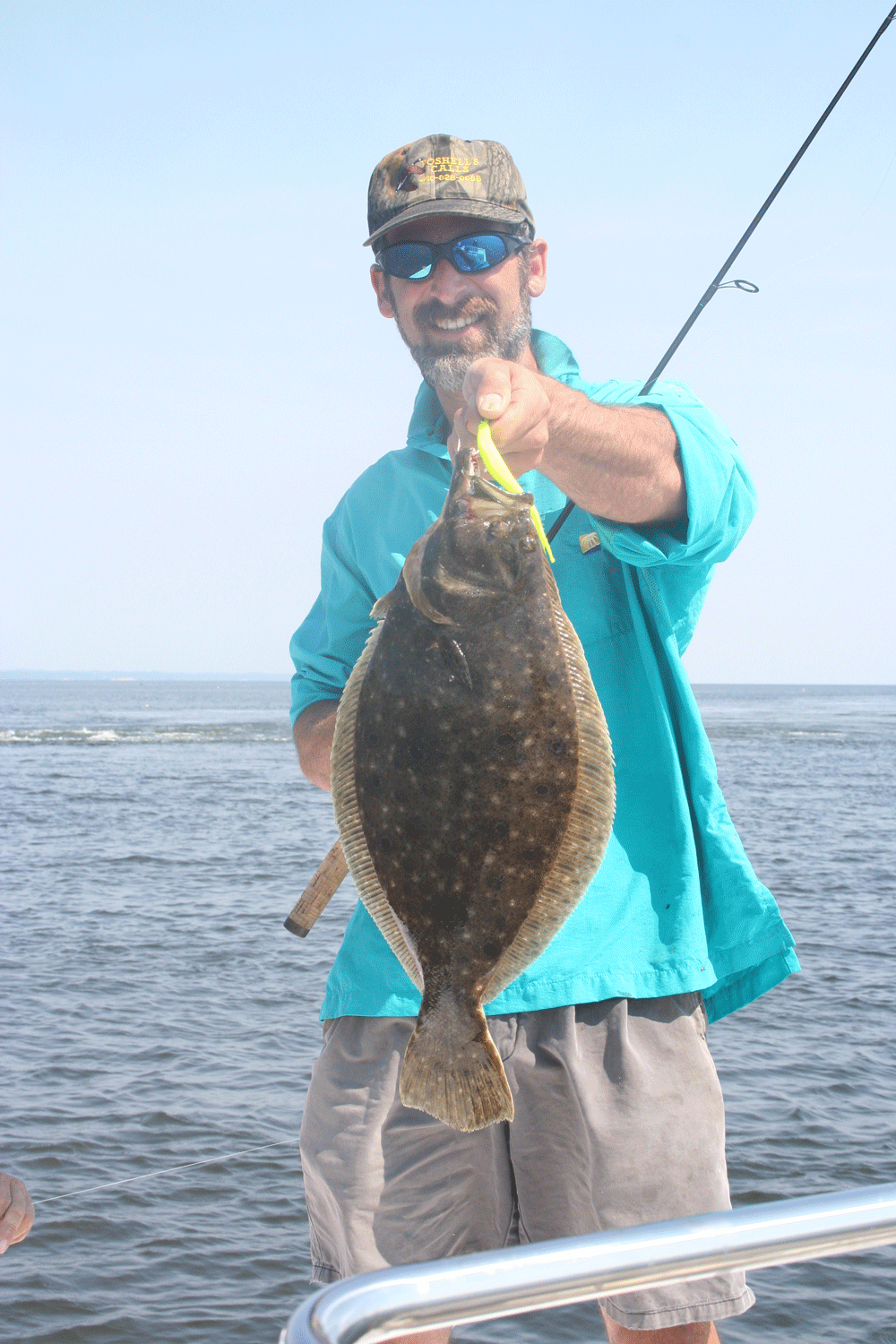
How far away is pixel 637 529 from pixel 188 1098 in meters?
7.04

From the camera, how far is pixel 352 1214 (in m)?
2.67

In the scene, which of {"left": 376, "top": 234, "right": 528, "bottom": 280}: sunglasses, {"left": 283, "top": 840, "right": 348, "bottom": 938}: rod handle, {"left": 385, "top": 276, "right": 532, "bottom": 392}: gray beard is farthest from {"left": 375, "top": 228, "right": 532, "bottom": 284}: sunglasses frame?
{"left": 283, "top": 840, "right": 348, "bottom": 938}: rod handle

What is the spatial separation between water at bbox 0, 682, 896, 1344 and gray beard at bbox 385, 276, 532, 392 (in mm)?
4857

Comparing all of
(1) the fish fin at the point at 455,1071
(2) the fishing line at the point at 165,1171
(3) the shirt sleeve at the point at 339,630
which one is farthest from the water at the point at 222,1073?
(1) the fish fin at the point at 455,1071

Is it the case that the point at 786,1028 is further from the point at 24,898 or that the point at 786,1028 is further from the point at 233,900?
the point at 24,898

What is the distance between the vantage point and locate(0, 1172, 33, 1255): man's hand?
9.66ft

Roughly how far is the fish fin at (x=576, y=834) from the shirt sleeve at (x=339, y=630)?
1.28 meters

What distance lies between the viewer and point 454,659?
74.3 inches

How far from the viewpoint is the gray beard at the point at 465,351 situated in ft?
8.80

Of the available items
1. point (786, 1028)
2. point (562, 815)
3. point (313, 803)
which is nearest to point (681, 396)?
point (562, 815)

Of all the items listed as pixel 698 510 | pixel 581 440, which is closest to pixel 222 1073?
pixel 698 510

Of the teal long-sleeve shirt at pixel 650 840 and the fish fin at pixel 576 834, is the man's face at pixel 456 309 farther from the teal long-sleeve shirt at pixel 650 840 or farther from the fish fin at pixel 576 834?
the fish fin at pixel 576 834

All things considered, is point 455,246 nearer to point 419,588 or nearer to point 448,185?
point 448,185

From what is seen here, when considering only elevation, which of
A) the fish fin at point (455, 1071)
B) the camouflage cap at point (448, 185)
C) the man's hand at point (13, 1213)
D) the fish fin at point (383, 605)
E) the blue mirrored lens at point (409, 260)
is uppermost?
the camouflage cap at point (448, 185)
